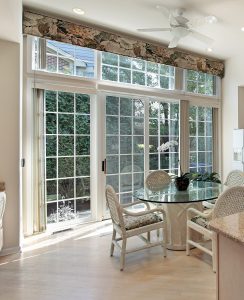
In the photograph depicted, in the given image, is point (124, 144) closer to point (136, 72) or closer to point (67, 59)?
point (136, 72)

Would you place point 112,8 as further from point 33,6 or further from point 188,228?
point 188,228

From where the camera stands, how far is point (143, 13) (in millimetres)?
3748

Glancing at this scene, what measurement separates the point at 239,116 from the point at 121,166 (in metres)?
2.88

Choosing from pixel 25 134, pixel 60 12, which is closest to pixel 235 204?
pixel 25 134

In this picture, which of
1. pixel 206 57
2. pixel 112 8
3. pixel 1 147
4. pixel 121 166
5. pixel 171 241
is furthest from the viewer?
pixel 206 57

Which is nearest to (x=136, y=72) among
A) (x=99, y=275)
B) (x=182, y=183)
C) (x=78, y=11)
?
(x=78, y=11)

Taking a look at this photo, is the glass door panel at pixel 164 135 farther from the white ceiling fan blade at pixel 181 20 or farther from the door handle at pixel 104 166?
the white ceiling fan blade at pixel 181 20

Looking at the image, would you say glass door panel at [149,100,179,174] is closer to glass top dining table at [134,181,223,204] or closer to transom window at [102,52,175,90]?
transom window at [102,52,175,90]

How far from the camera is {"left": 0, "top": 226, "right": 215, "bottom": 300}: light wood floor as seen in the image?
7.80 ft

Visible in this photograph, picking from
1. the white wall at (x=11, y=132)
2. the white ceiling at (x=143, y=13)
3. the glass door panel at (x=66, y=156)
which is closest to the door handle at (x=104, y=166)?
the glass door panel at (x=66, y=156)

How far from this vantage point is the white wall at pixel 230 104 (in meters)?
5.56

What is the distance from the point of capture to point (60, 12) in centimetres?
377

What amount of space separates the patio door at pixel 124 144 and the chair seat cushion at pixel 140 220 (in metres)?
1.54

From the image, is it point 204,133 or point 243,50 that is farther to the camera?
point 204,133
